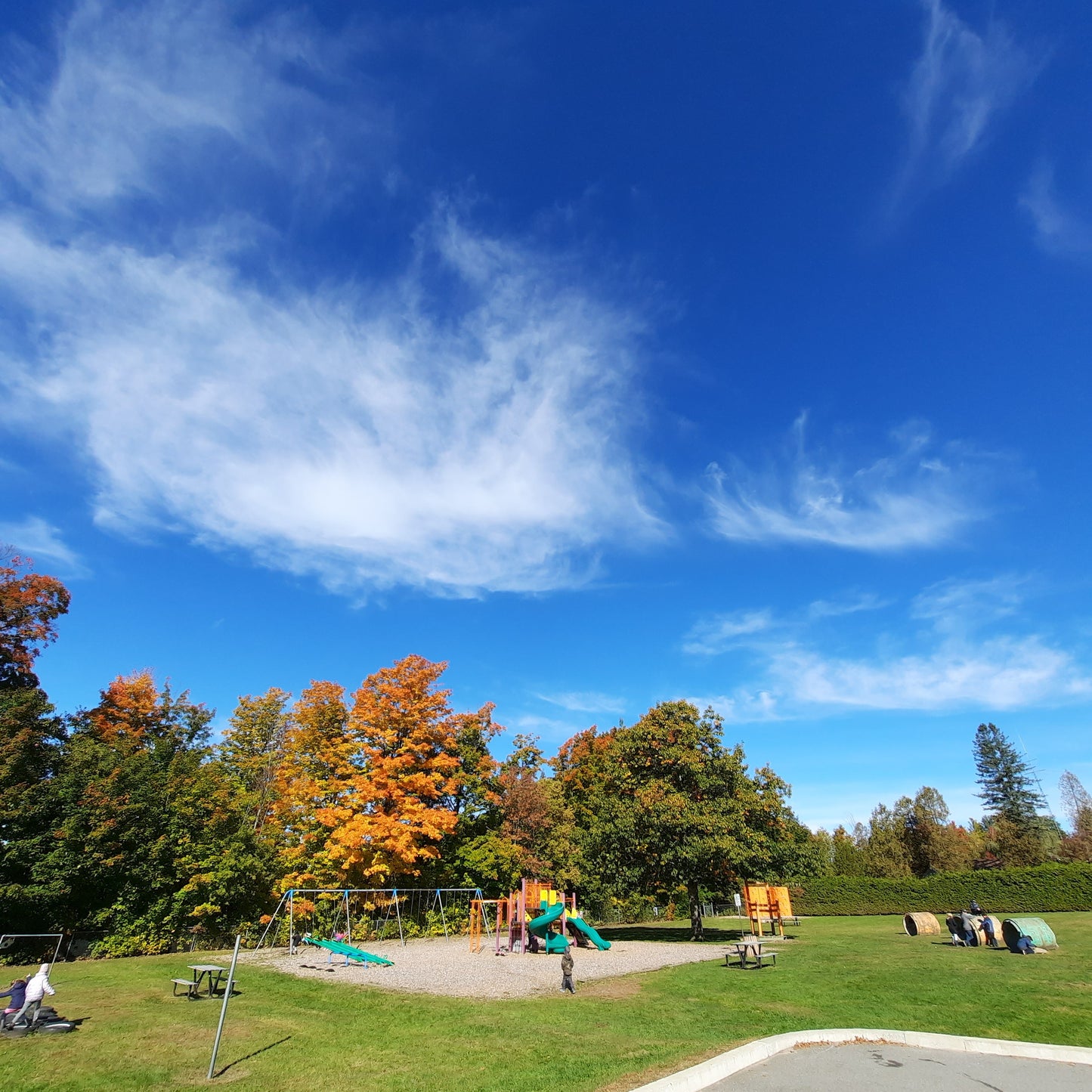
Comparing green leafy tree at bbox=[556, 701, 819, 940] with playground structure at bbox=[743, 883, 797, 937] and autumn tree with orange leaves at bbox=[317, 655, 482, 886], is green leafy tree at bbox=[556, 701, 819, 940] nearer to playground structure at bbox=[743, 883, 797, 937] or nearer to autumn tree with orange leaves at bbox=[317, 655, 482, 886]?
playground structure at bbox=[743, 883, 797, 937]

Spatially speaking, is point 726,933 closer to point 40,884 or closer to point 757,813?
point 757,813

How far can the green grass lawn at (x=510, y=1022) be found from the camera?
807 cm

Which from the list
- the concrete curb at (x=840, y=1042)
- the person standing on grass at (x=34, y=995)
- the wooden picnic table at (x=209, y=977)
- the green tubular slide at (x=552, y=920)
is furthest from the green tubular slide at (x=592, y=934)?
the person standing on grass at (x=34, y=995)

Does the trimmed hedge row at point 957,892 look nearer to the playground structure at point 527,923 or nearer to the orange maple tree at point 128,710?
the playground structure at point 527,923

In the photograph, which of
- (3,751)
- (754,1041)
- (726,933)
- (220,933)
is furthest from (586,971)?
(3,751)

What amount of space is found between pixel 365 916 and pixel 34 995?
19636 millimetres

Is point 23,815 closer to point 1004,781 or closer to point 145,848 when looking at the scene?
point 145,848

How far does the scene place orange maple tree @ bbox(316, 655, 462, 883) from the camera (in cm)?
2630

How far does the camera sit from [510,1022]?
1120 cm

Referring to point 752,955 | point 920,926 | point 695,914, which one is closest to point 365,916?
point 695,914

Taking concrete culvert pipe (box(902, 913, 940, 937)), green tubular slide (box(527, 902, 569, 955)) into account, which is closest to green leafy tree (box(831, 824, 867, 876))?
concrete culvert pipe (box(902, 913, 940, 937))

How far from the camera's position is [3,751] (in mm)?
22094

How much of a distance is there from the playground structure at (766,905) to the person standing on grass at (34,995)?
24.4 metres

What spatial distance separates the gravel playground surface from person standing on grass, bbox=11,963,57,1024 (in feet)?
24.5
